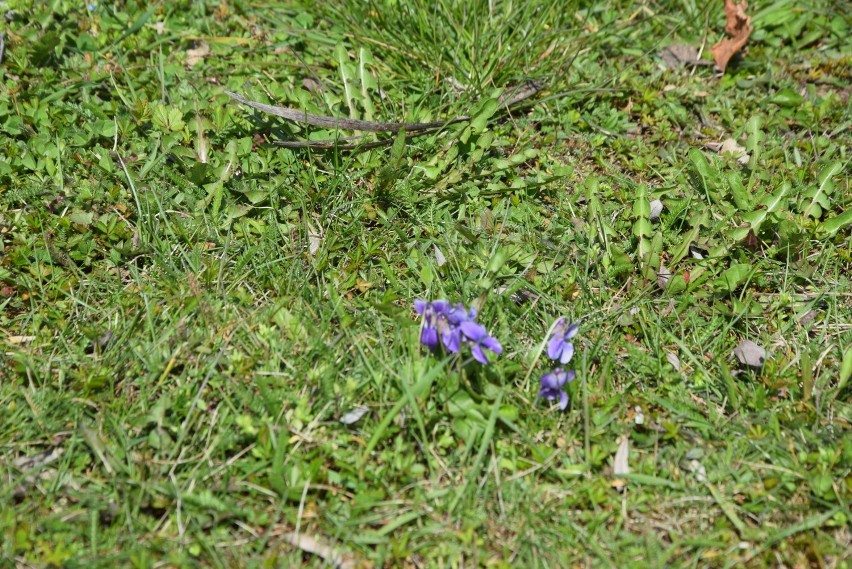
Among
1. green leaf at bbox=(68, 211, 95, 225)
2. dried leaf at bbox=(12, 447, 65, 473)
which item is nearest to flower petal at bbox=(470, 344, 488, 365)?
dried leaf at bbox=(12, 447, 65, 473)

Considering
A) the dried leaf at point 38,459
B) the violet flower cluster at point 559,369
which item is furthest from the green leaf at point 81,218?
the violet flower cluster at point 559,369

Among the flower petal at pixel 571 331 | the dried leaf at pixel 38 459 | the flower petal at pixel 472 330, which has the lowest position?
the flower petal at pixel 571 331

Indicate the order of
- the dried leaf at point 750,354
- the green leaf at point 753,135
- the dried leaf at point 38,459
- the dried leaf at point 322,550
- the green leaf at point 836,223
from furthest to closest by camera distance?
1. the green leaf at point 753,135
2. the green leaf at point 836,223
3. the dried leaf at point 750,354
4. the dried leaf at point 38,459
5. the dried leaf at point 322,550

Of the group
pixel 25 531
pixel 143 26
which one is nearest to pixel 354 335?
pixel 25 531

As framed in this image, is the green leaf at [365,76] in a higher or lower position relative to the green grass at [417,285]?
higher

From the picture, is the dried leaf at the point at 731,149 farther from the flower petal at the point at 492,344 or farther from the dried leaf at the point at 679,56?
the flower petal at the point at 492,344
